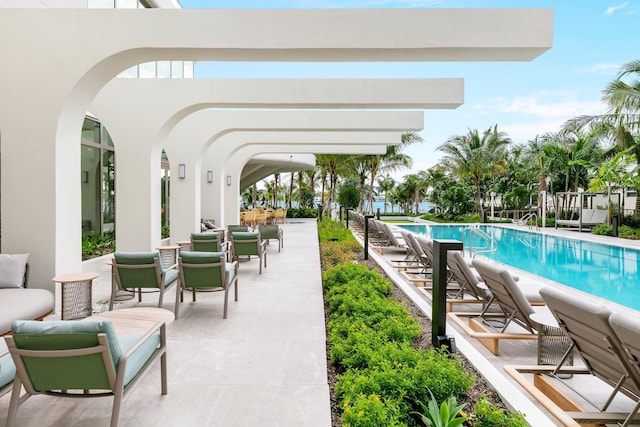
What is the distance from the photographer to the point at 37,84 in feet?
19.8

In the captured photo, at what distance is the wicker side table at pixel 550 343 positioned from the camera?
4.32 m

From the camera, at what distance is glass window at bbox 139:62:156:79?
41.6 ft

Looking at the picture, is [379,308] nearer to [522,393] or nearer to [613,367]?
[522,393]

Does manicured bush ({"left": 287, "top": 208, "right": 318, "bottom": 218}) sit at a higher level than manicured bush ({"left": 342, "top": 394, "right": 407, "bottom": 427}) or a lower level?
higher

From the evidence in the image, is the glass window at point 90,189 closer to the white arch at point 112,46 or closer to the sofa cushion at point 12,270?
the white arch at point 112,46

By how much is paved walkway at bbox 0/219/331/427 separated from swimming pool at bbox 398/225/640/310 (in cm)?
693

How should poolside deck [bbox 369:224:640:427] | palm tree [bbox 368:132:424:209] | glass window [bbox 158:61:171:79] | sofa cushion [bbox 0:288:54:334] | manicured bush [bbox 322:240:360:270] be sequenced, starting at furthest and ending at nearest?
palm tree [bbox 368:132:424:209] → glass window [bbox 158:61:171:79] → manicured bush [bbox 322:240:360:270] → sofa cushion [bbox 0:288:54:334] → poolside deck [bbox 369:224:640:427]

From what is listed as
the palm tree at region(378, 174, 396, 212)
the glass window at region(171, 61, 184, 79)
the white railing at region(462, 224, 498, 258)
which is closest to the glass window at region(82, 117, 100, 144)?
the glass window at region(171, 61, 184, 79)

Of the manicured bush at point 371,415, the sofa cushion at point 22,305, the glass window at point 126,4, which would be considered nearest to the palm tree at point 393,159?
the glass window at point 126,4

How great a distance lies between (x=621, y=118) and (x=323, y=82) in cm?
1553

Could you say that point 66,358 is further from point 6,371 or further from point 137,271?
point 137,271

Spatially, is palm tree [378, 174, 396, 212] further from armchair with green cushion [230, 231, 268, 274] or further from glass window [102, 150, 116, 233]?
armchair with green cushion [230, 231, 268, 274]

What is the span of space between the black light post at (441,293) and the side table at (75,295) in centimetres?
423

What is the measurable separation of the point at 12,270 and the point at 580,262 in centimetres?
1491
